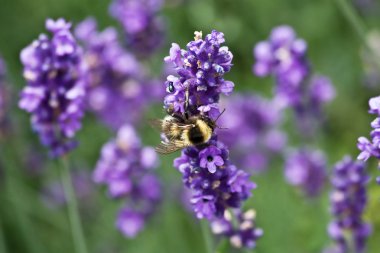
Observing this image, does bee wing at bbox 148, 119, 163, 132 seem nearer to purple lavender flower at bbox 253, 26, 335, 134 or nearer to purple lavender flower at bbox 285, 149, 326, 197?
purple lavender flower at bbox 253, 26, 335, 134

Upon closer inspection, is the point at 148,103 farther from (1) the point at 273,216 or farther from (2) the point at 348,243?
(2) the point at 348,243

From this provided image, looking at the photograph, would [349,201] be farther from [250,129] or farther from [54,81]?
[250,129]

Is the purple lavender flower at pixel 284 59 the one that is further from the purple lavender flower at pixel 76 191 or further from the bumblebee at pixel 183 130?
the purple lavender flower at pixel 76 191

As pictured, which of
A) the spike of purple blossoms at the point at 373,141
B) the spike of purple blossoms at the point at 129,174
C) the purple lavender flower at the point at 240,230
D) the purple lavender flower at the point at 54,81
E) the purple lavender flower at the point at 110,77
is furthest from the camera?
the purple lavender flower at the point at 110,77

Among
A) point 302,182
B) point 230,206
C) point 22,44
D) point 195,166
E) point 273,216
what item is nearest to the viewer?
point 195,166

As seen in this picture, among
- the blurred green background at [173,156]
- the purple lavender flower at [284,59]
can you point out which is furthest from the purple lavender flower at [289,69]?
the blurred green background at [173,156]

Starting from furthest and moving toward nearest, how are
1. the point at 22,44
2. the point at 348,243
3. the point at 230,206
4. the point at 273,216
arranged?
1. the point at 22,44
2. the point at 273,216
3. the point at 348,243
4. the point at 230,206

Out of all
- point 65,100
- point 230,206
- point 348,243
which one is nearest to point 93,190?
point 65,100
